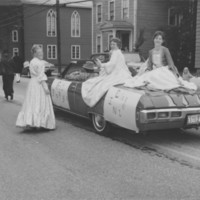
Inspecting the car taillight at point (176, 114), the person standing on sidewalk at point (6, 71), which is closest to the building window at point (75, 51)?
the person standing on sidewalk at point (6, 71)

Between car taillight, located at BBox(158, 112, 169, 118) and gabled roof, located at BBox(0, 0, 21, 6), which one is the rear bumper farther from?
gabled roof, located at BBox(0, 0, 21, 6)

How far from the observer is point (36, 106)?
24.8ft

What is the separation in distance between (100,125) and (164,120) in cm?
160

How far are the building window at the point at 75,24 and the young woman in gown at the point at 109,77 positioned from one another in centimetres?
4324

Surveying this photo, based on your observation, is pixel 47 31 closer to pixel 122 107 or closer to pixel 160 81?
pixel 160 81

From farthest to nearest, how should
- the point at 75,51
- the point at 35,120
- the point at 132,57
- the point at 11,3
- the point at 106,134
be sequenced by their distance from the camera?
the point at 75,51, the point at 11,3, the point at 132,57, the point at 35,120, the point at 106,134

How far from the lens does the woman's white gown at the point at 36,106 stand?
7492mm

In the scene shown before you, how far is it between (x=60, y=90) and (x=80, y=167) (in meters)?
3.76

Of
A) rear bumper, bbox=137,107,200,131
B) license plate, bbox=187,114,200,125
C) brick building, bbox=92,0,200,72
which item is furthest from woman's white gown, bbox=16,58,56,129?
brick building, bbox=92,0,200,72

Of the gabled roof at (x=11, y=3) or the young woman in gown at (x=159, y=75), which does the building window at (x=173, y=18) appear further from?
the young woman in gown at (x=159, y=75)

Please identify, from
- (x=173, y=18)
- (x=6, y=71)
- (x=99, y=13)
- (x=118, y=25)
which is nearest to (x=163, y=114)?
(x=6, y=71)

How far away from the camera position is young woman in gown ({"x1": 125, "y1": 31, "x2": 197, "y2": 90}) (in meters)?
6.61

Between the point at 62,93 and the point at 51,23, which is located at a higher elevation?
the point at 51,23

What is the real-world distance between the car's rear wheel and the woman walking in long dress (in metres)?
0.91
